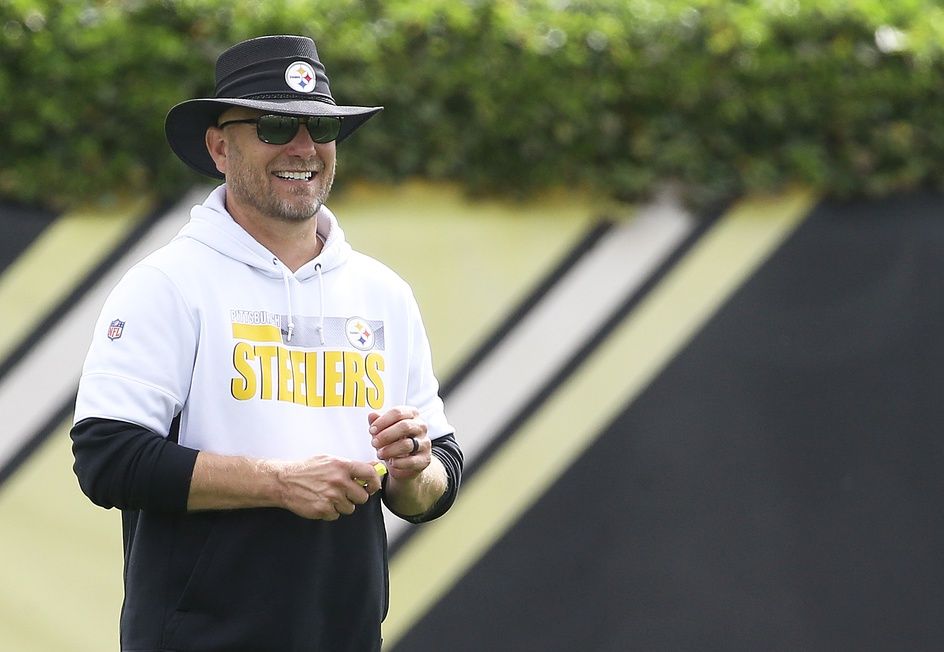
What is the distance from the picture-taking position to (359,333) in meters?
2.29

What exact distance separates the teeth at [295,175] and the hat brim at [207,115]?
0.11 metres

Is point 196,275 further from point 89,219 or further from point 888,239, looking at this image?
point 888,239

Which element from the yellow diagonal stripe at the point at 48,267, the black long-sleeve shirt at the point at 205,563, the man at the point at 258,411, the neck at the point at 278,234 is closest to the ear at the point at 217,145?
the man at the point at 258,411

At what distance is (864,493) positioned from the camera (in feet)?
13.7

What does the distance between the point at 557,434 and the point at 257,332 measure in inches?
85.2

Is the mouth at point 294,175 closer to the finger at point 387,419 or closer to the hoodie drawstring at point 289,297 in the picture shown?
the hoodie drawstring at point 289,297

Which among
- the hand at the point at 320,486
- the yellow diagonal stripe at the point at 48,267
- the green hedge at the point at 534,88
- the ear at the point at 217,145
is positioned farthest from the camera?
the yellow diagonal stripe at the point at 48,267

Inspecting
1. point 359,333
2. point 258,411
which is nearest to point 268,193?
point 359,333

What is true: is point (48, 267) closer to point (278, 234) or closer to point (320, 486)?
point (278, 234)

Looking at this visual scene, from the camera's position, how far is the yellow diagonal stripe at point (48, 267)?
4.11 meters

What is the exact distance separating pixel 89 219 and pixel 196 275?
210cm

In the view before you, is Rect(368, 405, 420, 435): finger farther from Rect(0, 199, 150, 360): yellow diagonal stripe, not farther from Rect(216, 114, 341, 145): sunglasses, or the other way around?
Rect(0, 199, 150, 360): yellow diagonal stripe

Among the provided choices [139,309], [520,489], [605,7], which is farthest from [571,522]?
[139,309]

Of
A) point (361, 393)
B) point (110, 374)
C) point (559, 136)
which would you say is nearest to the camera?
point (110, 374)
